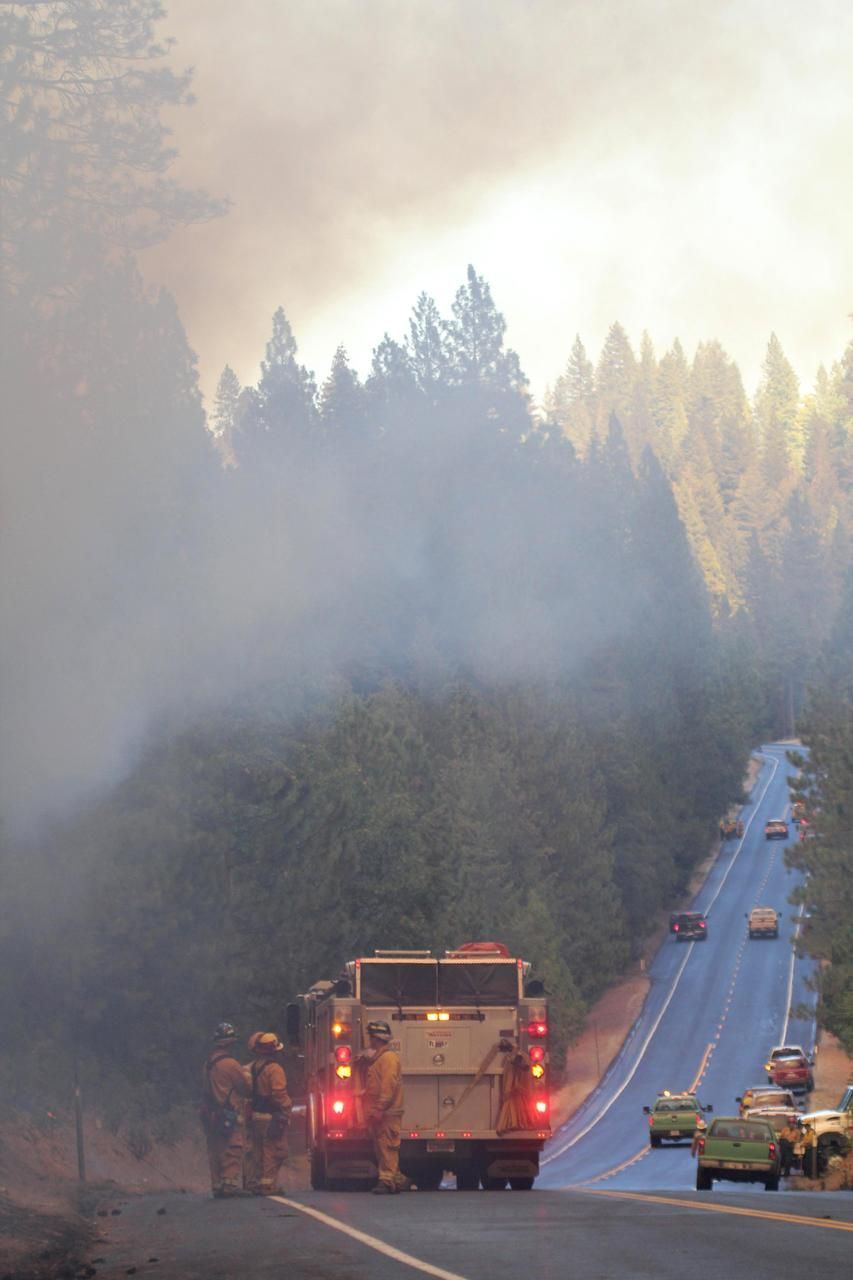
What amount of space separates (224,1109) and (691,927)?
83.2 meters

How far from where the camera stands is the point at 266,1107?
19.9 m

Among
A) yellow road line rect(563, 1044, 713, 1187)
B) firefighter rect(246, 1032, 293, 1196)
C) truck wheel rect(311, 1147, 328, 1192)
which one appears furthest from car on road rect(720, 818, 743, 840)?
firefighter rect(246, 1032, 293, 1196)

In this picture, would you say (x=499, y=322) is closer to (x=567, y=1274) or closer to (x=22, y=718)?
(x=22, y=718)

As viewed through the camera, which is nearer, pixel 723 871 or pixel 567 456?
pixel 723 871

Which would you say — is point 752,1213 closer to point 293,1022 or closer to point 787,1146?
point 293,1022

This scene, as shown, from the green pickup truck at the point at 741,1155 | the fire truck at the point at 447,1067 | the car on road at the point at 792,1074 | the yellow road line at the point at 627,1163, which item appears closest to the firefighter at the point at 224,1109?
the fire truck at the point at 447,1067

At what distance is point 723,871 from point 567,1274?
11310 cm

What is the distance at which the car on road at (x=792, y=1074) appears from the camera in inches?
2491

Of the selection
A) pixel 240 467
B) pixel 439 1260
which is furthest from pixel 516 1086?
pixel 240 467

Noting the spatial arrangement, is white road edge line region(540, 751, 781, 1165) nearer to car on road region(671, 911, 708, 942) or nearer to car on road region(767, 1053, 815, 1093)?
car on road region(671, 911, 708, 942)

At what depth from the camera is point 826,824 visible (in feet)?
201

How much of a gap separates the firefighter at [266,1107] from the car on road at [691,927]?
81.9m

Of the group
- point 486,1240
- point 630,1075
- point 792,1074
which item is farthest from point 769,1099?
point 486,1240

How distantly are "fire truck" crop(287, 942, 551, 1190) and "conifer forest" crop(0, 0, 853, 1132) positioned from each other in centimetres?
1196
